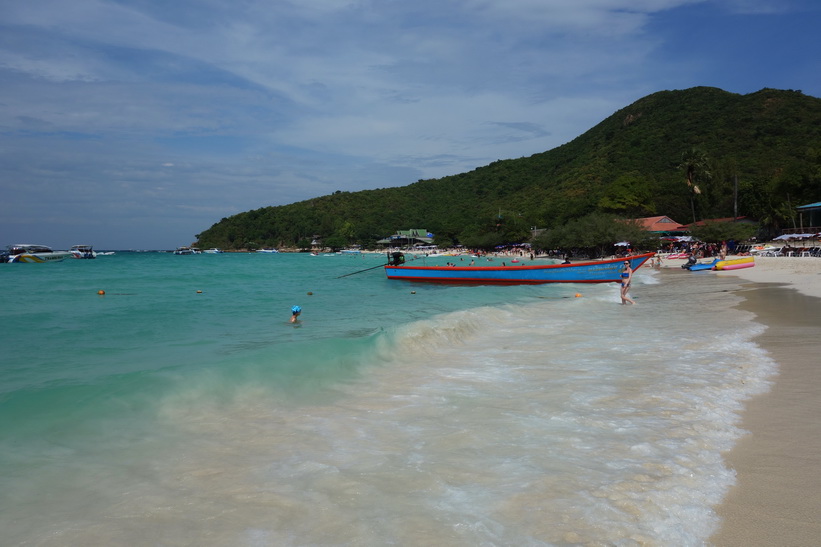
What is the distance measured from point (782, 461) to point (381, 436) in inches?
137

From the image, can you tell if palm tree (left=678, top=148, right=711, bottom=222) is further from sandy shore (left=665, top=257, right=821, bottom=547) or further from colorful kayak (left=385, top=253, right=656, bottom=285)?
sandy shore (left=665, top=257, right=821, bottom=547)

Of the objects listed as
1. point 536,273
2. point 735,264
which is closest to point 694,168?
point 735,264

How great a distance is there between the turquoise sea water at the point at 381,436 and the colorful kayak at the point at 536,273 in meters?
13.7

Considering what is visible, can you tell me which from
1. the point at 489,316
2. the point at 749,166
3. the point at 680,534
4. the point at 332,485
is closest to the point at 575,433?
the point at 680,534

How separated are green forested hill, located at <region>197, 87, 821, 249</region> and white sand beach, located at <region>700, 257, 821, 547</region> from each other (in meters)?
53.1

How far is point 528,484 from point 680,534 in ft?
3.66

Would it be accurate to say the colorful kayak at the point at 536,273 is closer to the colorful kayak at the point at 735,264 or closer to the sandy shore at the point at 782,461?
the colorful kayak at the point at 735,264

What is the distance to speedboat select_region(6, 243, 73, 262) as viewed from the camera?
65.2 m

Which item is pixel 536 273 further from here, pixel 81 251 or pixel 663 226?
pixel 81 251

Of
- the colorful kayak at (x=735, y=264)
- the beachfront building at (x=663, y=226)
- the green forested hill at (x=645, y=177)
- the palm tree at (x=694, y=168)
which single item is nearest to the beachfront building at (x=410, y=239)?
the green forested hill at (x=645, y=177)

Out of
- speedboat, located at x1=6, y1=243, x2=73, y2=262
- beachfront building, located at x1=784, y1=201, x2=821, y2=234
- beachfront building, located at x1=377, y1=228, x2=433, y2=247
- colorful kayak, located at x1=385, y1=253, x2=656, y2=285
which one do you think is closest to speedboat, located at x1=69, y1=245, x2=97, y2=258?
speedboat, located at x1=6, y1=243, x2=73, y2=262

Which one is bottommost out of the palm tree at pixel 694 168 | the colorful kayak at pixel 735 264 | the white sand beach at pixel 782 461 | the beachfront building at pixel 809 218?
the white sand beach at pixel 782 461

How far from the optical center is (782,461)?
4148 millimetres

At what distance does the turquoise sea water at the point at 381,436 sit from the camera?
3.58 meters
